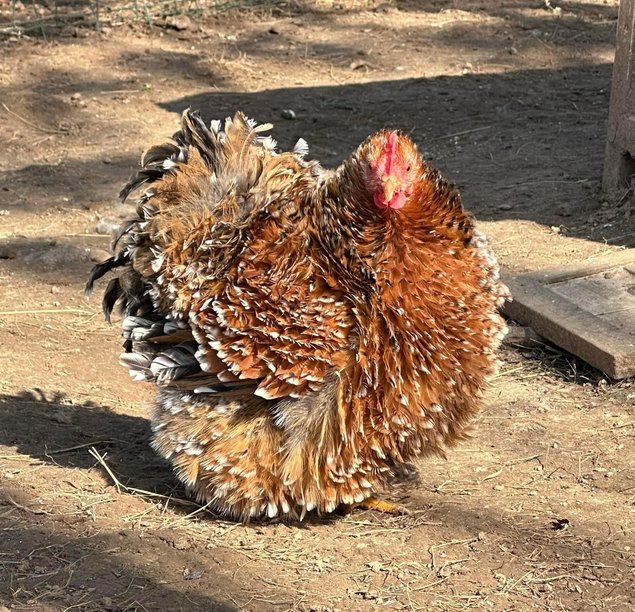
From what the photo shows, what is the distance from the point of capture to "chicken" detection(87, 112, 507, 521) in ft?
12.6

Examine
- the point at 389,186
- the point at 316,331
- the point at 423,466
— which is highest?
the point at 389,186

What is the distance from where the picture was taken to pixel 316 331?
385 centimetres

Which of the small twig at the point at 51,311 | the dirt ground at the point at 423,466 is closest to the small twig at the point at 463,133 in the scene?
the dirt ground at the point at 423,466

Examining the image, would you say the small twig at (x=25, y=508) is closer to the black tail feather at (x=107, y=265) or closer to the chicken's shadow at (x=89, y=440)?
the chicken's shadow at (x=89, y=440)

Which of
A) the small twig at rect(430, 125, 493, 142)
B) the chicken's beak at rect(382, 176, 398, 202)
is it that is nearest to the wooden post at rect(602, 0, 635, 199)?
the small twig at rect(430, 125, 493, 142)

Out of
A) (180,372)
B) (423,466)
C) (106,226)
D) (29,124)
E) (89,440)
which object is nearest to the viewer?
(180,372)

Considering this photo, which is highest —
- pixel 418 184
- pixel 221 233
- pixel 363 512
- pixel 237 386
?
pixel 418 184

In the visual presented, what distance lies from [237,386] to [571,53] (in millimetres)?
9253

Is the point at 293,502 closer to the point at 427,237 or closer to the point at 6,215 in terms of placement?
the point at 427,237

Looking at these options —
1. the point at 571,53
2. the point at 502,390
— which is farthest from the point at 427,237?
the point at 571,53

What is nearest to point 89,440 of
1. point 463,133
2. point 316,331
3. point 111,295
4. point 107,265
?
point 111,295

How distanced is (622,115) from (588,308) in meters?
2.31

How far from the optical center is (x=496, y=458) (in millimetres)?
4762

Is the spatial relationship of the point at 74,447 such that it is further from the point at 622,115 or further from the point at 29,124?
the point at 29,124
